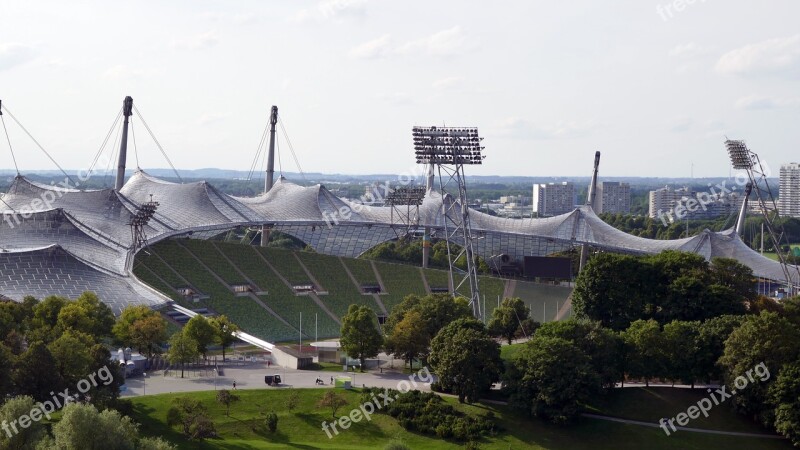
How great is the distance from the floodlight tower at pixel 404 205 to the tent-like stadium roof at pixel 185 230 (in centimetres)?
69

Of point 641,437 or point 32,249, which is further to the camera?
point 32,249

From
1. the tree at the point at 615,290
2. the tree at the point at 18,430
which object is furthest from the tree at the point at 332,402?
the tree at the point at 615,290

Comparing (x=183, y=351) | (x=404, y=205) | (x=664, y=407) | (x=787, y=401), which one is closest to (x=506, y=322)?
(x=664, y=407)

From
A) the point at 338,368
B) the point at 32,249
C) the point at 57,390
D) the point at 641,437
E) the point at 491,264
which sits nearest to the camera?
the point at 57,390

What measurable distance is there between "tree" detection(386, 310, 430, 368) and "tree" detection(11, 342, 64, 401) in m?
19.7

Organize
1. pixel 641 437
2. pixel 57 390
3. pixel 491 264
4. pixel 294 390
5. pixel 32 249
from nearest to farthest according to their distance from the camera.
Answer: pixel 57 390
pixel 641 437
pixel 294 390
pixel 32 249
pixel 491 264

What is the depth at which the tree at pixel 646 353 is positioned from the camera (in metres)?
52.0

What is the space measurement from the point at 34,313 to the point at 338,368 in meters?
16.9

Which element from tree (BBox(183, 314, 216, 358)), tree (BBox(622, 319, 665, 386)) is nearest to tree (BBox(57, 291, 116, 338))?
tree (BBox(183, 314, 216, 358))

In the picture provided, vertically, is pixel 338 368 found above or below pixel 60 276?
below

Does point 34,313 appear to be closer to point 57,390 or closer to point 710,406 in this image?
point 57,390

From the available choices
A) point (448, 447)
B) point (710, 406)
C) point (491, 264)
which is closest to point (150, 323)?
point (448, 447)

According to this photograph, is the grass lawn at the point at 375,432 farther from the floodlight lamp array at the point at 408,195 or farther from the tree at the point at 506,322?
the floodlight lamp array at the point at 408,195

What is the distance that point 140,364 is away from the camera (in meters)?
55.8
